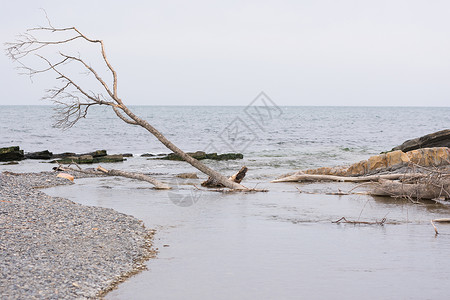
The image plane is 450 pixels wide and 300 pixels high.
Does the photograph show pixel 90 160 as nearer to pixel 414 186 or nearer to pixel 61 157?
pixel 61 157

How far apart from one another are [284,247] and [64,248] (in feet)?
11.7

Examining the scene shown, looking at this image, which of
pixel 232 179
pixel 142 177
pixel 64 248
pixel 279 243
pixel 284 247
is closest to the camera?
pixel 64 248

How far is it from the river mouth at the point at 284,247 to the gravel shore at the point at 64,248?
0.34 m

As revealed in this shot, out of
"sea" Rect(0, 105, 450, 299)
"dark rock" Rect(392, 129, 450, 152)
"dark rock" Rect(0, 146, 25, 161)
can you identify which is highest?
"dark rock" Rect(392, 129, 450, 152)

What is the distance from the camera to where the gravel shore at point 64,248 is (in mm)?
6000

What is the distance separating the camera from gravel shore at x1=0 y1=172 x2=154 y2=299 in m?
6.00

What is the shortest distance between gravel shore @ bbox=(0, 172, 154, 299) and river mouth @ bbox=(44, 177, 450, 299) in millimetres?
342

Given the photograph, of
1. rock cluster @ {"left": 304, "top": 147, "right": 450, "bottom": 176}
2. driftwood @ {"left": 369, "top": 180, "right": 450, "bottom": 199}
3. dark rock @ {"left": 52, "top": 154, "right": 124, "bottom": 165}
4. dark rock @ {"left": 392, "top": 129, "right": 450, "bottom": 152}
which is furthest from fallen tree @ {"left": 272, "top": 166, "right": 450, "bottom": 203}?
dark rock @ {"left": 52, "top": 154, "right": 124, "bottom": 165}

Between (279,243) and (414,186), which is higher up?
(414,186)

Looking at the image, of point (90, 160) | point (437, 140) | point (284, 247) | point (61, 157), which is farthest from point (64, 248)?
point (61, 157)

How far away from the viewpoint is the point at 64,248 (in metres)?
7.63

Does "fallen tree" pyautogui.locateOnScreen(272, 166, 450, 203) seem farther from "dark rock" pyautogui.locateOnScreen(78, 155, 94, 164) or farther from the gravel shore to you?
"dark rock" pyautogui.locateOnScreen(78, 155, 94, 164)

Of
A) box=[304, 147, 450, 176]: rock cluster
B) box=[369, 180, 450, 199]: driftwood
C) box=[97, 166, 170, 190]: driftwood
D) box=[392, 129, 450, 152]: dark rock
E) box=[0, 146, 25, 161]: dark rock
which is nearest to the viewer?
box=[369, 180, 450, 199]: driftwood

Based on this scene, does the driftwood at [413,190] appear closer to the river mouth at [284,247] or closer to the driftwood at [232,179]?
the river mouth at [284,247]
